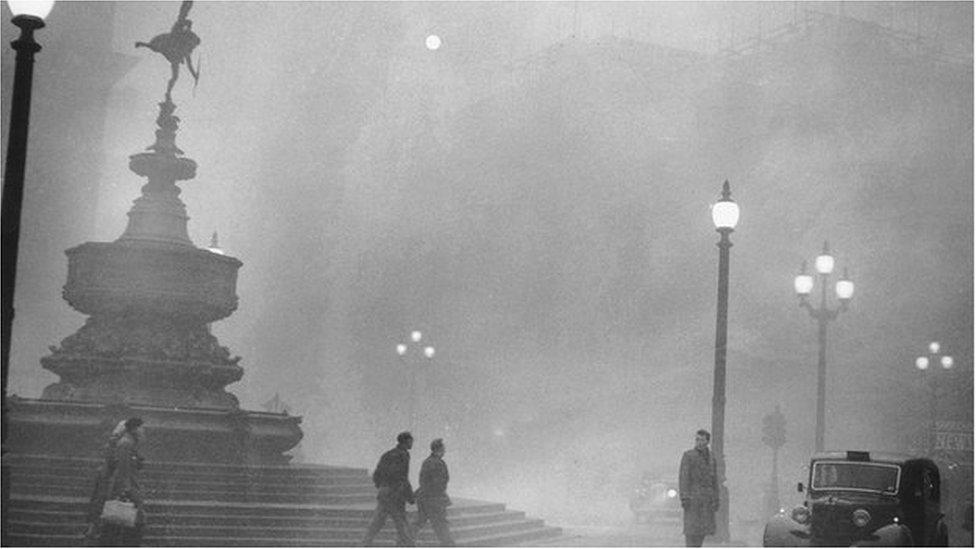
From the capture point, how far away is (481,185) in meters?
46.1

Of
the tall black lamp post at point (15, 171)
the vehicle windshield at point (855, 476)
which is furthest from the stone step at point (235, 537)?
the tall black lamp post at point (15, 171)

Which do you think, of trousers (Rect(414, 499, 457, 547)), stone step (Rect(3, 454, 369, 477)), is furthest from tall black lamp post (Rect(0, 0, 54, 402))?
stone step (Rect(3, 454, 369, 477))

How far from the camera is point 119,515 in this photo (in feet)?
32.5

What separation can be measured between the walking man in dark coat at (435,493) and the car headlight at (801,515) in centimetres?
343

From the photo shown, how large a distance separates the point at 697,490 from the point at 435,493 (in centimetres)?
275

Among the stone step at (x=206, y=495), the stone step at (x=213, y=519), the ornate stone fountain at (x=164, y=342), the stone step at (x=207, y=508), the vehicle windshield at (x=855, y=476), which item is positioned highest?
the ornate stone fountain at (x=164, y=342)

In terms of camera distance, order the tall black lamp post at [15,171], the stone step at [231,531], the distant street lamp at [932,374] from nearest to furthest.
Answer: the tall black lamp post at [15,171] → the stone step at [231,531] → the distant street lamp at [932,374]

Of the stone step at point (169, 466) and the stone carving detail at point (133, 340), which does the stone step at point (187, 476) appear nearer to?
the stone step at point (169, 466)

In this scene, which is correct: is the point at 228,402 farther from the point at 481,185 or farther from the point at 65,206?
the point at 481,185

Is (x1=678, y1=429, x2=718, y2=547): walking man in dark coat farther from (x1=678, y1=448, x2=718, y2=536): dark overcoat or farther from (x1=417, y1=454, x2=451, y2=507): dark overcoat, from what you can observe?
(x1=417, y1=454, x2=451, y2=507): dark overcoat

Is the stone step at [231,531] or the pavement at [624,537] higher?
the stone step at [231,531]

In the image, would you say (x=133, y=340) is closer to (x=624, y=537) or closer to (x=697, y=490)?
(x=624, y=537)

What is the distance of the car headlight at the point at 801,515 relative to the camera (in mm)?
11141

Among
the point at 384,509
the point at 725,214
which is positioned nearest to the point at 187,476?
the point at 384,509
